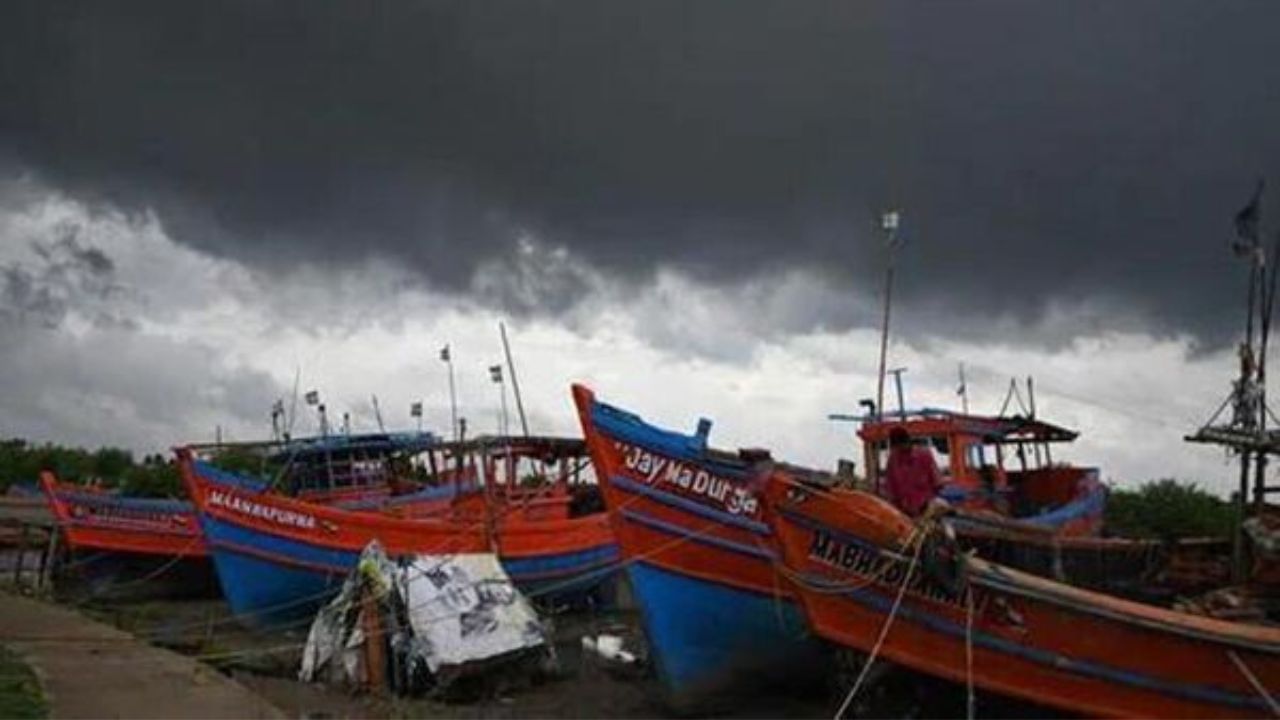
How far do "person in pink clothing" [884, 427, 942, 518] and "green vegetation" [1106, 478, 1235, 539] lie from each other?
18307mm

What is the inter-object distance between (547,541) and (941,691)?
8875 millimetres

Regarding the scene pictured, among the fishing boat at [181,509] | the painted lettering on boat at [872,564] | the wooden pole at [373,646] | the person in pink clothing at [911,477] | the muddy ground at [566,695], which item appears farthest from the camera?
the fishing boat at [181,509]

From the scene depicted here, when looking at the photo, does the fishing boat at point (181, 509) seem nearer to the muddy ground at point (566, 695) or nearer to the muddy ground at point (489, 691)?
the muddy ground at point (489, 691)

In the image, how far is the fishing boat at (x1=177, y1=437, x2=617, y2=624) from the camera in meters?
18.9

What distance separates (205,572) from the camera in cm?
2677

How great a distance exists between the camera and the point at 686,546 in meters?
13.0

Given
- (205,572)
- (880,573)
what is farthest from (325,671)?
(205,572)

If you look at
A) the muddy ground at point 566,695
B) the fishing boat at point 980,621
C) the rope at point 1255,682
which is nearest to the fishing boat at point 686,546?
the fishing boat at point 980,621

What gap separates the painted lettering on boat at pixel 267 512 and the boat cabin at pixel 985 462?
8255 millimetres

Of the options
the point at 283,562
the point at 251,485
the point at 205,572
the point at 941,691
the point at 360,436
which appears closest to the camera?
the point at 941,691

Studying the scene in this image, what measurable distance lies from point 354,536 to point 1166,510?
72.5ft

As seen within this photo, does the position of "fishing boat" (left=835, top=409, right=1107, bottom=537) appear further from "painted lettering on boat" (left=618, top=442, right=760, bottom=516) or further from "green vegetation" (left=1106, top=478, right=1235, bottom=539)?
"green vegetation" (left=1106, top=478, right=1235, bottom=539)

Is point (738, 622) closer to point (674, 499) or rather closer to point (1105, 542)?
point (674, 499)

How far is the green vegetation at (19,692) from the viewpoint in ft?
34.5
